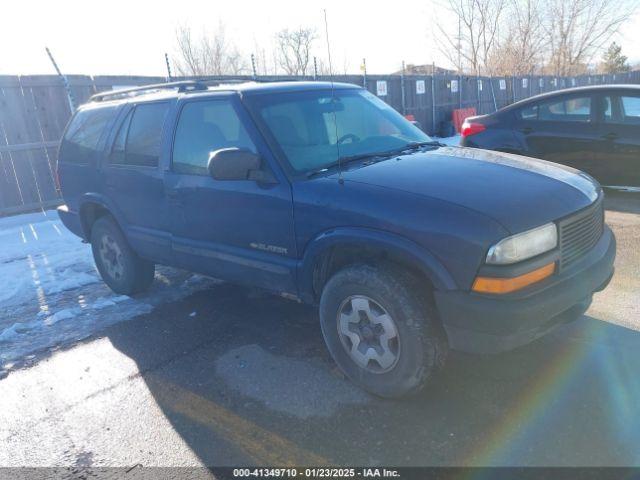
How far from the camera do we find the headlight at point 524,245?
2525mm

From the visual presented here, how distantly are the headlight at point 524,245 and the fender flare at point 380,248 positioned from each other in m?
0.26

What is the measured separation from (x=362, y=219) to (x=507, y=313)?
3.06ft

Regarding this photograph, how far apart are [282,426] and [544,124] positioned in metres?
6.06

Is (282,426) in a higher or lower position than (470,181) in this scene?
lower

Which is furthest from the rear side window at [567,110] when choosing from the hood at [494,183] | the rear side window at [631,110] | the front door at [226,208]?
the front door at [226,208]

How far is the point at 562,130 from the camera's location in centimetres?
686

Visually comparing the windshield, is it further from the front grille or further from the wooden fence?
the wooden fence

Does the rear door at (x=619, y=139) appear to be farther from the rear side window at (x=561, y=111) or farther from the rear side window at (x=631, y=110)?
the rear side window at (x=561, y=111)

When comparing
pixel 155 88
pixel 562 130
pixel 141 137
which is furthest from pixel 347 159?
pixel 562 130

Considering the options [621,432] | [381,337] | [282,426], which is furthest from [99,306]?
[621,432]

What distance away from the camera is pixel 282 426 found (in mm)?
2857

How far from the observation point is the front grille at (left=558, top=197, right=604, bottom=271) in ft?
9.18

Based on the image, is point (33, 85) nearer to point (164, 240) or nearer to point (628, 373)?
point (164, 240)

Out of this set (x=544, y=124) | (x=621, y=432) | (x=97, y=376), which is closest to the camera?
(x=621, y=432)
